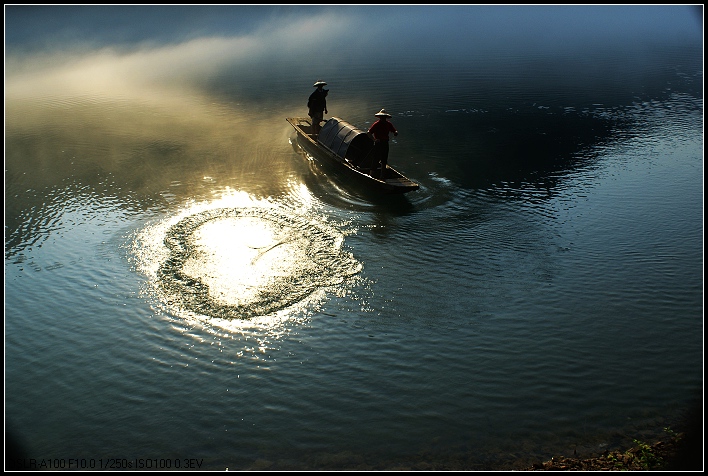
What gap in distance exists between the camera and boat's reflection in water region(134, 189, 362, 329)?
13.9 metres

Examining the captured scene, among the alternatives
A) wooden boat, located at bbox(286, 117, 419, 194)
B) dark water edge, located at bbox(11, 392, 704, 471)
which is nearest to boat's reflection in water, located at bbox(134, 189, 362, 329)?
wooden boat, located at bbox(286, 117, 419, 194)

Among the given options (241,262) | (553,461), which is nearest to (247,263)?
(241,262)

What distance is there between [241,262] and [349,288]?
3250 mm

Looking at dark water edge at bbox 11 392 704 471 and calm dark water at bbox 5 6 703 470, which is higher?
calm dark water at bbox 5 6 703 470

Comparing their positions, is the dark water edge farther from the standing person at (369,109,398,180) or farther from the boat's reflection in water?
the standing person at (369,109,398,180)

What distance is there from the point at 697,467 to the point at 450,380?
4.28 m

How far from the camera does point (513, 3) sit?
356 feet

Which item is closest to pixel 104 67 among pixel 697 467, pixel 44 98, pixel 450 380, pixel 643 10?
pixel 44 98

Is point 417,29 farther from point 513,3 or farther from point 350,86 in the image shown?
point 350,86

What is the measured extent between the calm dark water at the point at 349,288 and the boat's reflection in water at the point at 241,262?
0.08 meters

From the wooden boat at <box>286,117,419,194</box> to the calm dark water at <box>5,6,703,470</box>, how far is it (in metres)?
0.70

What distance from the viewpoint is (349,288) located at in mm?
14703

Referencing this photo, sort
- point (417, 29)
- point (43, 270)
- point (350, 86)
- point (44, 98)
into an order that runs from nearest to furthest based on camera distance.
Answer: point (43, 270) < point (44, 98) < point (350, 86) < point (417, 29)

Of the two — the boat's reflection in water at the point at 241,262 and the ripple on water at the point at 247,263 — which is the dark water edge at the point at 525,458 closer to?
the boat's reflection in water at the point at 241,262
